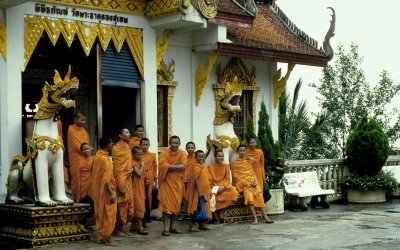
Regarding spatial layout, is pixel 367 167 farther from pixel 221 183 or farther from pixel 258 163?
pixel 221 183

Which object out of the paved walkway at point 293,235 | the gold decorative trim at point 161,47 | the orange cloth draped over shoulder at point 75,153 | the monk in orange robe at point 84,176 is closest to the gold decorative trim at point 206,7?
the gold decorative trim at point 161,47

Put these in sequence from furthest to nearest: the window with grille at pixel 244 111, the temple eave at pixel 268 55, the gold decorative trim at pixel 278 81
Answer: the gold decorative trim at pixel 278 81 → the window with grille at pixel 244 111 → the temple eave at pixel 268 55

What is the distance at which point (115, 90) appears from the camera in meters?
15.8

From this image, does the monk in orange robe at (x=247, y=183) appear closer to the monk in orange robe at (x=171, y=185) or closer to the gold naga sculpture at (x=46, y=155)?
the monk in orange robe at (x=171, y=185)

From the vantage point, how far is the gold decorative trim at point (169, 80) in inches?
601

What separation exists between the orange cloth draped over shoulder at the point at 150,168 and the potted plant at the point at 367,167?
6293 millimetres

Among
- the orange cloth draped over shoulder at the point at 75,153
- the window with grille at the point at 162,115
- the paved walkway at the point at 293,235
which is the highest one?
the window with grille at the point at 162,115

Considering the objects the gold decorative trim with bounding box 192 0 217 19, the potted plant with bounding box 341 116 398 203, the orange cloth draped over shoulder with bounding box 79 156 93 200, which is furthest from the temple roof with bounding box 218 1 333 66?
the orange cloth draped over shoulder with bounding box 79 156 93 200

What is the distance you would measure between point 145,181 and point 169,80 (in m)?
2.77

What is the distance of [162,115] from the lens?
50.8ft

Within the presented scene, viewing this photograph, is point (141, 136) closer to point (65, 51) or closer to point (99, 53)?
point (99, 53)

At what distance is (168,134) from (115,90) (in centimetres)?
145

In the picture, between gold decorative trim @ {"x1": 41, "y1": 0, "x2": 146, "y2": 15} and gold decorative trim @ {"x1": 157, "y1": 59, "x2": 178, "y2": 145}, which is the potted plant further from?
gold decorative trim @ {"x1": 41, "y1": 0, "x2": 146, "y2": 15}

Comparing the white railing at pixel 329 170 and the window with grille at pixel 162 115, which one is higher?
the window with grille at pixel 162 115
